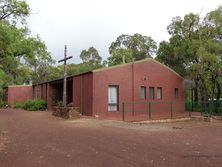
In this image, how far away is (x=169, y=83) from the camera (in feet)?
96.6

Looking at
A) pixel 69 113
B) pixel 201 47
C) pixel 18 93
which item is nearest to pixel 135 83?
pixel 201 47

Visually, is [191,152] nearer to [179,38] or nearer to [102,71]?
[102,71]

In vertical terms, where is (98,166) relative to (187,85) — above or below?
below

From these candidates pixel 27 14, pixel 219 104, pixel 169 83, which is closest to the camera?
pixel 27 14

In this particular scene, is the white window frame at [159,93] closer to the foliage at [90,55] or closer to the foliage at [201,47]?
the foliage at [201,47]

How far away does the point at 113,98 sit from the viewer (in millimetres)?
25250

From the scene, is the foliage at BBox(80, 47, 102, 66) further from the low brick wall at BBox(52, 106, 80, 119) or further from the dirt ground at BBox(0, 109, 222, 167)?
the dirt ground at BBox(0, 109, 222, 167)

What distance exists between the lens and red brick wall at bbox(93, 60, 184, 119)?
2411 cm

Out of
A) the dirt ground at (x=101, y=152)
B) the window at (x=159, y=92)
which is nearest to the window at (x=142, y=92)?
the window at (x=159, y=92)

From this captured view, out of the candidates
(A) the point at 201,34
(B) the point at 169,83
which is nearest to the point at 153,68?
(B) the point at 169,83

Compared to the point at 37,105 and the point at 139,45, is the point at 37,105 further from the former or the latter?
the point at 139,45

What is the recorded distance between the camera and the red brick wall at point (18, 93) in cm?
4356

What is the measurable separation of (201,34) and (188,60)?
10.7 feet

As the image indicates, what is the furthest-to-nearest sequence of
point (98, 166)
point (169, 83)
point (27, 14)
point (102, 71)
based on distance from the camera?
1. point (169, 83)
2. point (102, 71)
3. point (27, 14)
4. point (98, 166)
